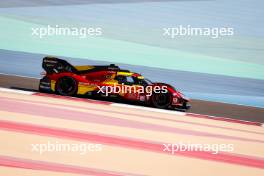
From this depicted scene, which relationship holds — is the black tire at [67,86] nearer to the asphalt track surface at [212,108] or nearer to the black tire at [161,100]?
the asphalt track surface at [212,108]

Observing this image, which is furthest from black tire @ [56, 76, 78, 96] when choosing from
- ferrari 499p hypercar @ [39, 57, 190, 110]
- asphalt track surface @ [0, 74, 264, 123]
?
asphalt track surface @ [0, 74, 264, 123]

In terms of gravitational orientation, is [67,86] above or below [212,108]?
Answer: above

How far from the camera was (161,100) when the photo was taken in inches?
500

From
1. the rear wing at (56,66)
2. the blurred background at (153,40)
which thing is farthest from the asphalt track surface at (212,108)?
the blurred background at (153,40)

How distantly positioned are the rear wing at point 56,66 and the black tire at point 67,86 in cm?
30

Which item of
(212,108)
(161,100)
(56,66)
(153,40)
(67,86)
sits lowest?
(212,108)

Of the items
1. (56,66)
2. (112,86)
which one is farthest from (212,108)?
(56,66)

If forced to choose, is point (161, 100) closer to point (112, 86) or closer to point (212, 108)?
point (112, 86)

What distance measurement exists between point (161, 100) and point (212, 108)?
1.83 metres

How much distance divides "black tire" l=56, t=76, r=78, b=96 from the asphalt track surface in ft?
4.31

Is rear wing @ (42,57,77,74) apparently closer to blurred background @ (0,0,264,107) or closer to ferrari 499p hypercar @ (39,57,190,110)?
ferrari 499p hypercar @ (39,57,190,110)

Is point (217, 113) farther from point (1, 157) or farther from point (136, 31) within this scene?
point (1, 157)

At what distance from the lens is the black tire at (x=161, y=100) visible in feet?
41.4

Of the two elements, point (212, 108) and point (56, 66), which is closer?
point (56, 66)
